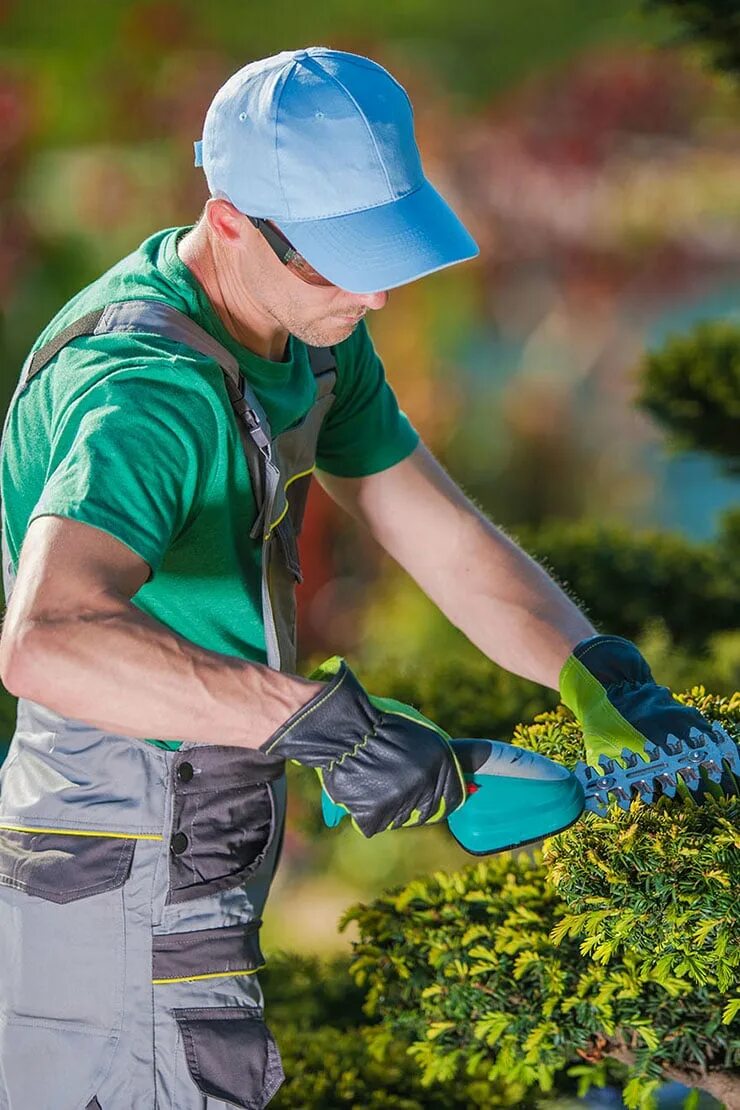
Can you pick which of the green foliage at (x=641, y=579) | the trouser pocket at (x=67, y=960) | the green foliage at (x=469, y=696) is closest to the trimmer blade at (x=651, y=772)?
the trouser pocket at (x=67, y=960)

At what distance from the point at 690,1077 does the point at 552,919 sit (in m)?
0.25

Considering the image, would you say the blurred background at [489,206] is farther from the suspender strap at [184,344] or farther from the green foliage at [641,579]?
the suspender strap at [184,344]

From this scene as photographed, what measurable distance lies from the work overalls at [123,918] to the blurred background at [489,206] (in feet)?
10.2

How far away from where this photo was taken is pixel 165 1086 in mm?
1429

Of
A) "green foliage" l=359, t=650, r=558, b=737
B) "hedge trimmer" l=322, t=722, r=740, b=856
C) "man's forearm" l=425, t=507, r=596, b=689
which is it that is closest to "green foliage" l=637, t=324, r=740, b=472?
"green foliage" l=359, t=650, r=558, b=737

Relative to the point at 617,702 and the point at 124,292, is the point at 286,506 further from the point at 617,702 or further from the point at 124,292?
the point at 617,702

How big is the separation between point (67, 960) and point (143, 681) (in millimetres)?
405

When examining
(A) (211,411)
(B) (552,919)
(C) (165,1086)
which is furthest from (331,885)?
(A) (211,411)

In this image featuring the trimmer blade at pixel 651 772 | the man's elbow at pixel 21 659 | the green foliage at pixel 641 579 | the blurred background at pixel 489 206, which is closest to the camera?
the man's elbow at pixel 21 659

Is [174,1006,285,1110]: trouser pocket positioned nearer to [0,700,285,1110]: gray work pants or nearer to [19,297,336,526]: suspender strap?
[0,700,285,1110]: gray work pants

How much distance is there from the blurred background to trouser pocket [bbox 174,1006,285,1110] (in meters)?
3.09

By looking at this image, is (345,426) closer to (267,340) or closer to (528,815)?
(267,340)

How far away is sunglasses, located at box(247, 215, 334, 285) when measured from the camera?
54.2 inches

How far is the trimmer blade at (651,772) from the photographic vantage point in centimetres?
144
